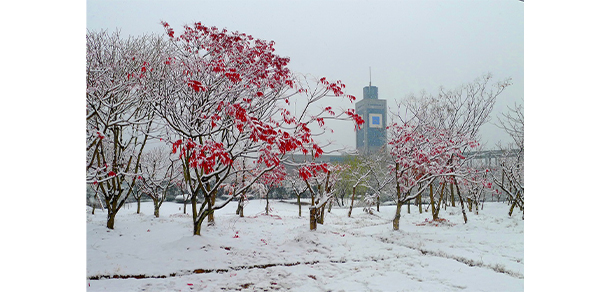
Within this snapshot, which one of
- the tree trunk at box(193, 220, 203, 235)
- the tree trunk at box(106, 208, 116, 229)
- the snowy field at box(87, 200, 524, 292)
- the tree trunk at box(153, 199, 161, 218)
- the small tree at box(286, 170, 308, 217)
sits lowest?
the snowy field at box(87, 200, 524, 292)

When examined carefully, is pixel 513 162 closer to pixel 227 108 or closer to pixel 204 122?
pixel 227 108

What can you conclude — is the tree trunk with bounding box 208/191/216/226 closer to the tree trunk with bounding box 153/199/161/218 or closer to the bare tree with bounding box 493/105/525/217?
the tree trunk with bounding box 153/199/161/218

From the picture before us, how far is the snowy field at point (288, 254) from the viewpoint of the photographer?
8.41 feet

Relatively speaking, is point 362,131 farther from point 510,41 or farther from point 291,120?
point 510,41

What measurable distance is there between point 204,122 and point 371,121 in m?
1.34

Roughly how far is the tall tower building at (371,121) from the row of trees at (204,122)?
3.5 inches

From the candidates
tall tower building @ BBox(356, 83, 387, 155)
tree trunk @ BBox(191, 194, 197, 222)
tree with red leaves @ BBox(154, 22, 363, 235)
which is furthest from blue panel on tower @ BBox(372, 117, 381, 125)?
tree trunk @ BBox(191, 194, 197, 222)

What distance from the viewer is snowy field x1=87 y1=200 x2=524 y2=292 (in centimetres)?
256

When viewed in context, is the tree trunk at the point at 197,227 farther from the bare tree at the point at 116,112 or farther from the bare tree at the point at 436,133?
the bare tree at the point at 436,133

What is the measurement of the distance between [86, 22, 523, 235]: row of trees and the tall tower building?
0.29 ft

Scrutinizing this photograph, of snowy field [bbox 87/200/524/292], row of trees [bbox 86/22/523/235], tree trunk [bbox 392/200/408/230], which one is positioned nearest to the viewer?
snowy field [bbox 87/200/524/292]

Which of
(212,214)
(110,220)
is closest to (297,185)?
(212,214)
